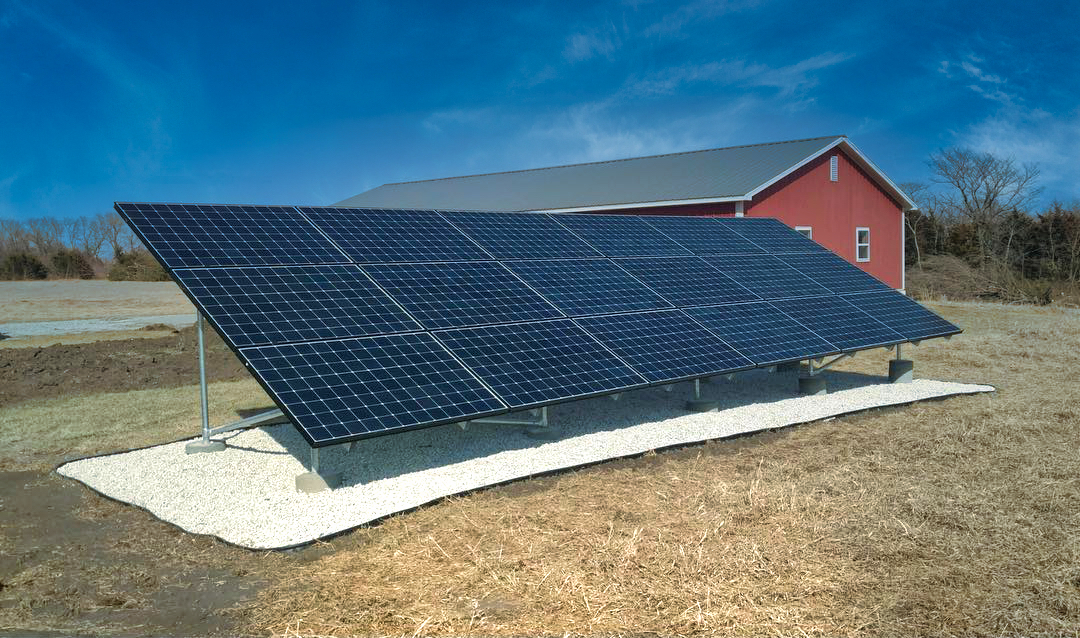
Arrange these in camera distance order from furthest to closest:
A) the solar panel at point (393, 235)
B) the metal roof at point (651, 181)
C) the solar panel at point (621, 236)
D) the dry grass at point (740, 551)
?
the metal roof at point (651, 181), the solar panel at point (621, 236), the solar panel at point (393, 235), the dry grass at point (740, 551)

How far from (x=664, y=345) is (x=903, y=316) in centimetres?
614

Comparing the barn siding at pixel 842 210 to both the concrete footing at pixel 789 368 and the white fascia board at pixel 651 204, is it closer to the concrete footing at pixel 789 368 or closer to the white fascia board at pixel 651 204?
the white fascia board at pixel 651 204

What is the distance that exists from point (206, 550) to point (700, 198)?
19033mm

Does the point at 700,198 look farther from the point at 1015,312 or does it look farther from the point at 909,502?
the point at 909,502

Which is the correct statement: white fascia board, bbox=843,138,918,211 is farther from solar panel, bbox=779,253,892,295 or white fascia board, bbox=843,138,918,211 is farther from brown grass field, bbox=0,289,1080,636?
brown grass field, bbox=0,289,1080,636

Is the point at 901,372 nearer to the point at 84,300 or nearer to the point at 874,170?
the point at 874,170

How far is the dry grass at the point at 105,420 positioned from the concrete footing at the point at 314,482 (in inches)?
162

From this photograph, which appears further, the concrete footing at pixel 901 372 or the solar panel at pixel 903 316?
the concrete footing at pixel 901 372

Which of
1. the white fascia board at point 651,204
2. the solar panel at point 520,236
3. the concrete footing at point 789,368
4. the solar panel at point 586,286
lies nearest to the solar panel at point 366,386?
the solar panel at point 586,286

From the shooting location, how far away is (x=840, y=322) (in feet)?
47.3

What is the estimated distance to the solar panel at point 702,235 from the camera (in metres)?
16.7

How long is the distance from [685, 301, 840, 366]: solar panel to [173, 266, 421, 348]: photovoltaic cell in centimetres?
506

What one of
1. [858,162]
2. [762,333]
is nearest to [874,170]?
[858,162]

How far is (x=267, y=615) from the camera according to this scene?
6234mm
